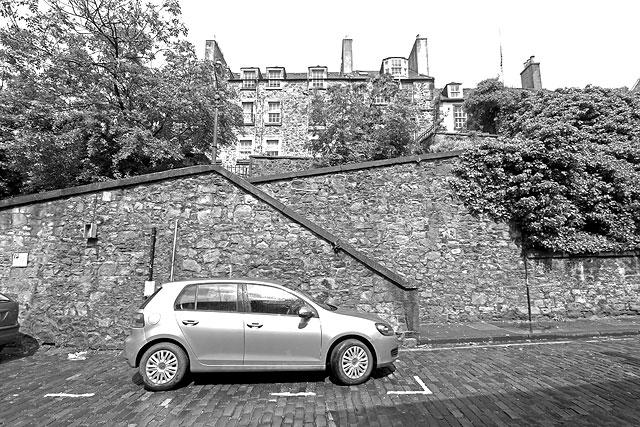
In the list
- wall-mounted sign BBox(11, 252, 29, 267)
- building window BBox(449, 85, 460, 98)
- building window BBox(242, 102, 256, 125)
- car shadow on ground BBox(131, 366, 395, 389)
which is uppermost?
building window BBox(449, 85, 460, 98)

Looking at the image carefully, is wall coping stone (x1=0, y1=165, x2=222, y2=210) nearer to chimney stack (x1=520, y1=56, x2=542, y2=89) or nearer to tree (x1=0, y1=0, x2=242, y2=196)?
tree (x1=0, y1=0, x2=242, y2=196)

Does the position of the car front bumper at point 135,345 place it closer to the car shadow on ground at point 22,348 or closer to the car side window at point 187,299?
the car side window at point 187,299

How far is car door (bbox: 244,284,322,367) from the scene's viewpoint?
5.30 metres

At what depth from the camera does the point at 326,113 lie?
19.5m

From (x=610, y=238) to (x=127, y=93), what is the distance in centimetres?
1821

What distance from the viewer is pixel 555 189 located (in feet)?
35.9

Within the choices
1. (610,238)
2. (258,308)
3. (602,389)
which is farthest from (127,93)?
(610,238)

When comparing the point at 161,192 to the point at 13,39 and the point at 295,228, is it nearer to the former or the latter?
the point at 295,228

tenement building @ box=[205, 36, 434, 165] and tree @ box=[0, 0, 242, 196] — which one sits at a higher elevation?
tenement building @ box=[205, 36, 434, 165]

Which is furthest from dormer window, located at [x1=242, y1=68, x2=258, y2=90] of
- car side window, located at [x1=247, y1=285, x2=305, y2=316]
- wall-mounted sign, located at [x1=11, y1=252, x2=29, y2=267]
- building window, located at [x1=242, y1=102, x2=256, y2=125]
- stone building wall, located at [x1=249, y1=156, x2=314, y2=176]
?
car side window, located at [x1=247, y1=285, x2=305, y2=316]

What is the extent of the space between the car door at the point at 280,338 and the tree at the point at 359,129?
12782mm

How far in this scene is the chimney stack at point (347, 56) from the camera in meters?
33.3

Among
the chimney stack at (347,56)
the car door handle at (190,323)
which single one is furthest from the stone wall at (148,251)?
the chimney stack at (347,56)

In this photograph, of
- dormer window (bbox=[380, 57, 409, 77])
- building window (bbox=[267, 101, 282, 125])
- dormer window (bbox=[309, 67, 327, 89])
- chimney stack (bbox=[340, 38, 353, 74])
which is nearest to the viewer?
building window (bbox=[267, 101, 282, 125])
